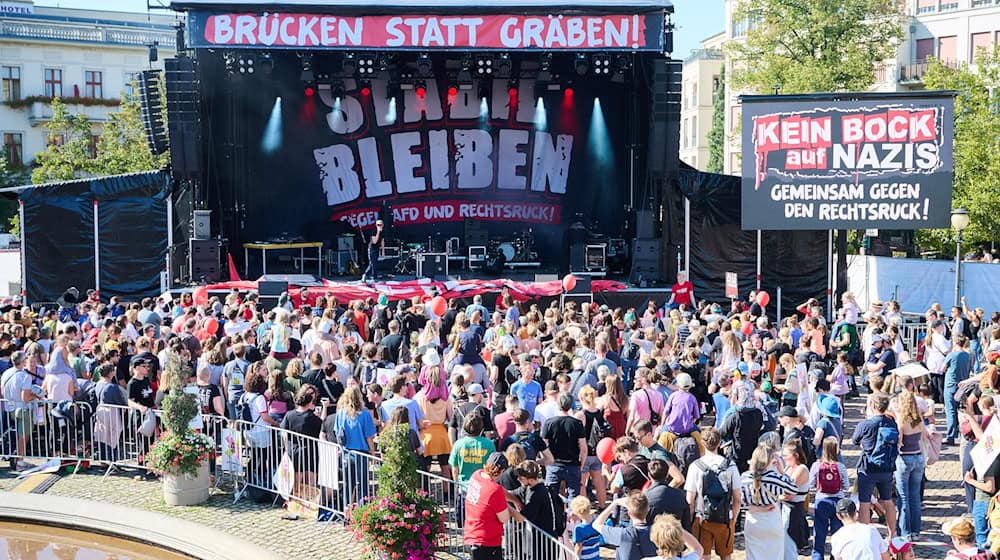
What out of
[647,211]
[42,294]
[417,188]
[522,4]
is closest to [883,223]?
[647,211]

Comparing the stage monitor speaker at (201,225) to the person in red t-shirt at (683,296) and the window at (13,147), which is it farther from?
the window at (13,147)

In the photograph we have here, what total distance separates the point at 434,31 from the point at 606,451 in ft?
46.1

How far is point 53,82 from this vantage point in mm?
53906

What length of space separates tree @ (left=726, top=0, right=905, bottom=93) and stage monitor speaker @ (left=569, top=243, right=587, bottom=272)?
41.3 feet

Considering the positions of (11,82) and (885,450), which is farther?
(11,82)

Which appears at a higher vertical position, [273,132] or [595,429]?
[273,132]

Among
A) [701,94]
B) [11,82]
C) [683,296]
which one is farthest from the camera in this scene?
[701,94]

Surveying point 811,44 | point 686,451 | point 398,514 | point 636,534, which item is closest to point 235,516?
point 398,514

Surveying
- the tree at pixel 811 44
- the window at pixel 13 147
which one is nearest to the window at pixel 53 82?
the window at pixel 13 147

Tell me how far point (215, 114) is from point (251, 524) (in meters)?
15.6

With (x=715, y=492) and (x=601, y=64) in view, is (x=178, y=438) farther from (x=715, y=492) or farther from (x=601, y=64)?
(x=601, y=64)

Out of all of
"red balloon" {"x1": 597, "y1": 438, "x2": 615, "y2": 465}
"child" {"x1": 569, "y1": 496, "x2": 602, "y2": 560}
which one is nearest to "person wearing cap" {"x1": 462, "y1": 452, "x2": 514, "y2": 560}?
"child" {"x1": 569, "y1": 496, "x2": 602, "y2": 560}

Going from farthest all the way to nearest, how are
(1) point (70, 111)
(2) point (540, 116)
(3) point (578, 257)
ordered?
(1) point (70, 111) < (2) point (540, 116) < (3) point (578, 257)

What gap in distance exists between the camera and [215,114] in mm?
23500
